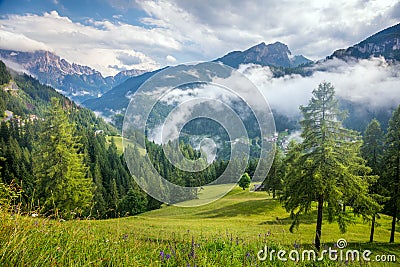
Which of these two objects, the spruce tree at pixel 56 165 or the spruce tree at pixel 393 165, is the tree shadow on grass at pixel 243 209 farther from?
the spruce tree at pixel 56 165

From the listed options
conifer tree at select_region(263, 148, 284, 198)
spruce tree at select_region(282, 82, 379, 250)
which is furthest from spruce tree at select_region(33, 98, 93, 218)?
conifer tree at select_region(263, 148, 284, 198)

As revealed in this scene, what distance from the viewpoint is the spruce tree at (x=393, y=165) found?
24.3 metres

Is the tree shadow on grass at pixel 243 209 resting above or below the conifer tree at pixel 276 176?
below

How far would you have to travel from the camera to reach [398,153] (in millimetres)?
23984

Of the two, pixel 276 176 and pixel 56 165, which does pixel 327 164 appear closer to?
pixel 56 165

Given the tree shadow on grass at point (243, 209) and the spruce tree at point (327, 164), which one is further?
the tree shadow on grass at point (243, 209)

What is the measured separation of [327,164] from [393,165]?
1141 centimetres

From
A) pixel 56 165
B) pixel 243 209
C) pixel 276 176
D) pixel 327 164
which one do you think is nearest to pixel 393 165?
pixel 327 164

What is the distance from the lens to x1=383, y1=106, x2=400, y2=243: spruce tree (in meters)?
24.3

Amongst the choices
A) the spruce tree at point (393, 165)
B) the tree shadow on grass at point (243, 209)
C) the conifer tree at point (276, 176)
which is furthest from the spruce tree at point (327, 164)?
the conifer tree at point (276, 176)

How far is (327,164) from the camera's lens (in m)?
18.1

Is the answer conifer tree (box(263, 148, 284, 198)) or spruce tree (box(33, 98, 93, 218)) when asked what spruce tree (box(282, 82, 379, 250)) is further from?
conifer tree (box(263, 148, 284, 198))

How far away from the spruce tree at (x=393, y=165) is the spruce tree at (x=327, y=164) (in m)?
7.32

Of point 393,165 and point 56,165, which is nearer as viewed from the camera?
point 393,165
